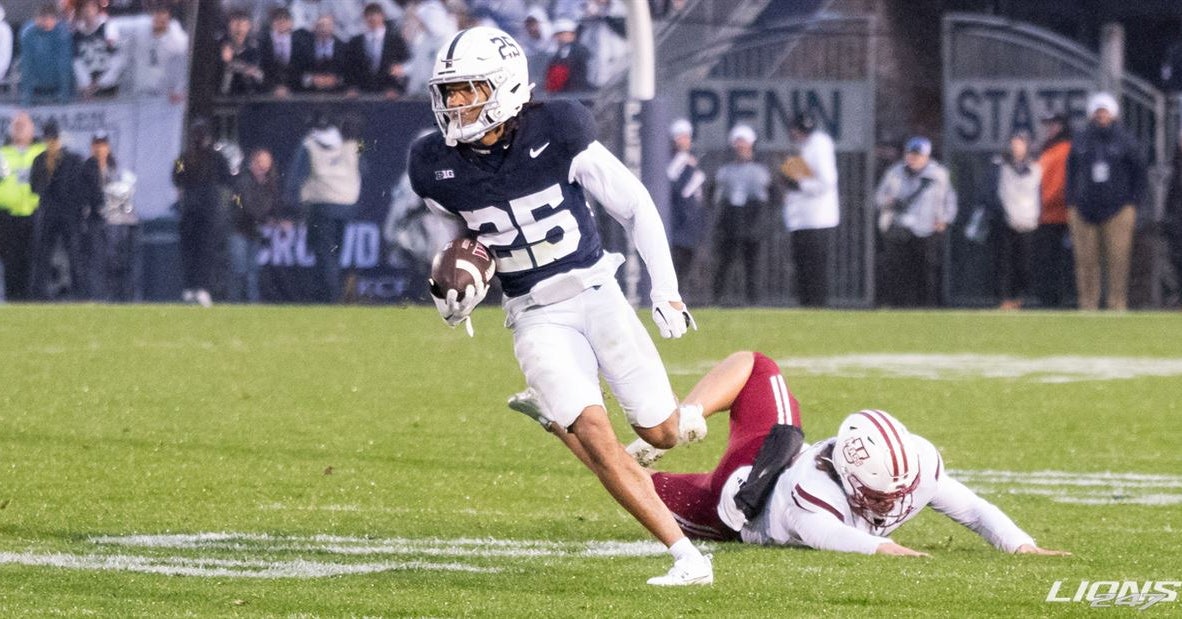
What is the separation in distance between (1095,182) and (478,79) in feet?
42.8

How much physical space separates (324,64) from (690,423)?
44.4ft

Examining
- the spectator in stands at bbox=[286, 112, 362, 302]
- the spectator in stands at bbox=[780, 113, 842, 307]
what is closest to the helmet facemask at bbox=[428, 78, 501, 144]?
the spectator in stands at bbox=[780, 113, 842, 307]

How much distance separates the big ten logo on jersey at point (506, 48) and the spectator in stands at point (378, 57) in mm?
13240

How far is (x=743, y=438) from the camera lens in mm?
6902

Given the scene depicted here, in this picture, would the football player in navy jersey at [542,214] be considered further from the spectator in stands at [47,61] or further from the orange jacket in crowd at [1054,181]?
the spectator in stands at [47,61]

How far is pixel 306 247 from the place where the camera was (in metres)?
19.6

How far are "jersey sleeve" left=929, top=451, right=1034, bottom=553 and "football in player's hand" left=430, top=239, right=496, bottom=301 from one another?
1495 mm

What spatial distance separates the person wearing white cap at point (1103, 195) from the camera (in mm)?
18109

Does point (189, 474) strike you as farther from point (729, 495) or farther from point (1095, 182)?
point (1095, 182)

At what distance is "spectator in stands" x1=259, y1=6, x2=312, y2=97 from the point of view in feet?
64.0

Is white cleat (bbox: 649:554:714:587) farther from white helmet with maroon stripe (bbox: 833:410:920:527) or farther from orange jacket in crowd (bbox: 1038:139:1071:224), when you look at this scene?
orange jacket in crowd (bbox: 1038:139:1071:224)

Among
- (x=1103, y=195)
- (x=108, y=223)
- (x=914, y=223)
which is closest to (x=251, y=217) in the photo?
(x=108, y=223)

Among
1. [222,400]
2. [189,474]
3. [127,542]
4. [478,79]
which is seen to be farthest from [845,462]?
[222,400]

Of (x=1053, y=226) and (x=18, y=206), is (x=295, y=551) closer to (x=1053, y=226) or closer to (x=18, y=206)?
(x=1053, y=226)
